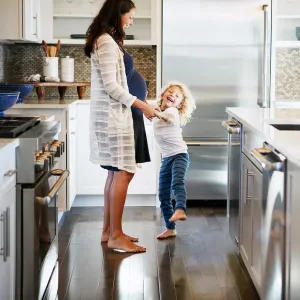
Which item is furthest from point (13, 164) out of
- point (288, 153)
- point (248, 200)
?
point (248, 200)

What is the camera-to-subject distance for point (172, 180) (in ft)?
15.9

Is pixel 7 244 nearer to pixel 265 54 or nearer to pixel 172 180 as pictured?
pixel 172 180

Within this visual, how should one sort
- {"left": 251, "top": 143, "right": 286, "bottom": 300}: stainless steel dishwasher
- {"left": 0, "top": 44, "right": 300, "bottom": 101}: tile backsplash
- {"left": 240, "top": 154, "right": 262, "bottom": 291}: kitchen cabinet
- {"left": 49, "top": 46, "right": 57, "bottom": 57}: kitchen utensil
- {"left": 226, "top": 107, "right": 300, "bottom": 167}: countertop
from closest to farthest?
{"left": 226, "top": 107, "right": 300, "bottom": 167}: countertop
{"left": 251, "top": 143, "right": 286, "bottom": 300}: stainless steel dishwasher
{"left": 240, "top": 154, "right": 262, "bottom": 291}: kitchen cabinet
{"left": 49, "top": 46, "right": 57, "bottom": 57}: kitchen utensil
{"left": 0, "top": 44, "right": 300, "bottom": 101}: tile backsplash

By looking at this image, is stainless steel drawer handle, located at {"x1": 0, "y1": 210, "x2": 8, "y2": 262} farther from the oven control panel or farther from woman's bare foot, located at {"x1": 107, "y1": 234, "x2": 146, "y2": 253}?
woman's bare foot, located at {"x1": 107, "y1": 234, "x2": 146, "y2": 253}

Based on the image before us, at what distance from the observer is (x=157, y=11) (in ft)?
19.4

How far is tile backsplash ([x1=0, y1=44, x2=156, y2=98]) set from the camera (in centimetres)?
648

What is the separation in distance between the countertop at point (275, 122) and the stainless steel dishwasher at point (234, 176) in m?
0.07

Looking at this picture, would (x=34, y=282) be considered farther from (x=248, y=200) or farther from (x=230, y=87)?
(x=230, y=87)

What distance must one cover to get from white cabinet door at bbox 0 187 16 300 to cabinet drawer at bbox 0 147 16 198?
0.10 feet

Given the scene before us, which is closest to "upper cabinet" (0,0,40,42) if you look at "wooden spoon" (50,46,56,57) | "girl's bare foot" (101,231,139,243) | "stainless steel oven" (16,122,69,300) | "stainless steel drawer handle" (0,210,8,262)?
"wooden spoon" (50,46,56,57)

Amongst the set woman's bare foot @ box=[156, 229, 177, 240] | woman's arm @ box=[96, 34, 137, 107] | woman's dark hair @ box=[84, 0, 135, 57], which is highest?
woman's dark hair @ box=[84, 0, 135, 57]

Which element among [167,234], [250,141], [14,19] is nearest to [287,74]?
[167,234]

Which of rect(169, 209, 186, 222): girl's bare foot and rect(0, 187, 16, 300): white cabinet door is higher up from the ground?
rect(0, 187, 16, 300): white cabinet door

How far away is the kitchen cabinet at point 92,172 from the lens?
232 inches
